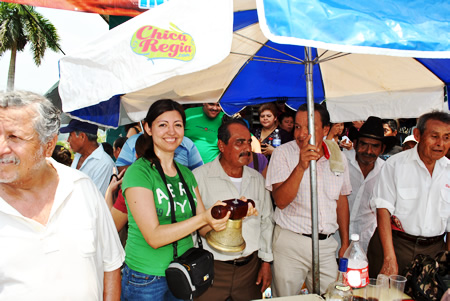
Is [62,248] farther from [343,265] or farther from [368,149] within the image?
[368,149]

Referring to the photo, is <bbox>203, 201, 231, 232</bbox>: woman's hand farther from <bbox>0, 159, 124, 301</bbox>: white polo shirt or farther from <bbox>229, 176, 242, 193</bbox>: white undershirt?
<bbox>229, 176, 242, 193</bbox>: white undershirt

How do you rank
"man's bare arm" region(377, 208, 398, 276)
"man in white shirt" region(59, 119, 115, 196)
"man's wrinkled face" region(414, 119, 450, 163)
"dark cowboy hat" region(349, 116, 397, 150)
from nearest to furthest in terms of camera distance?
"man's bare arm" region(377, 208, 398, 276) → "man's wrinkled face" region(414, 119, 450, 163) → "dark cowboy hat" region(349, 116, 397, 150) → "man in white shirt" region(59, 119, 115, 196)

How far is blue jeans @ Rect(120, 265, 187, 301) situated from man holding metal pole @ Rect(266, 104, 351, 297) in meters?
1.13

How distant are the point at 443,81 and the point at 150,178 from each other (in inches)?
114

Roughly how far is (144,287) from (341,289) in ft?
3.89

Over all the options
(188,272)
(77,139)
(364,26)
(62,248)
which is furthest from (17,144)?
(77,139)

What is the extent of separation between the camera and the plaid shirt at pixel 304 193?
2.69 m

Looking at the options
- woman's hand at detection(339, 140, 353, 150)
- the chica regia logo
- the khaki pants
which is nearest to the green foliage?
woman's hand at detection(339, 140, 353, 150)

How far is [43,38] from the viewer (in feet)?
81.8

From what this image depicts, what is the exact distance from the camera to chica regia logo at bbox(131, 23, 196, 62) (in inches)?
55.2

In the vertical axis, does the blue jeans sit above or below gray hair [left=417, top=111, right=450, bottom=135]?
below

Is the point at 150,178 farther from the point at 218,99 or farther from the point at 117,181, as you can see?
the point at 218,99

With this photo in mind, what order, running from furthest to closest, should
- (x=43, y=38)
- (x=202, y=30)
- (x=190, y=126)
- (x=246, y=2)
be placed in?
(x=43, y=38) → (x=190, y=126) → (x=246, y=2) → (x=202, y=30)

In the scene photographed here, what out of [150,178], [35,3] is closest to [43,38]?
[35,3]
